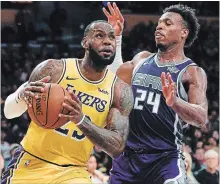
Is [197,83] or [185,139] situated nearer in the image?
[197,83]

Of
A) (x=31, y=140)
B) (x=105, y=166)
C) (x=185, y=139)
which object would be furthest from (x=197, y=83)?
(x=185, y=139)

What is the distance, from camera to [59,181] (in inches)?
141

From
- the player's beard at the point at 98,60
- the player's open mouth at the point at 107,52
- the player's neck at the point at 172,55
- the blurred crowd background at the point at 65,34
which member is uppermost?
the player's open mouth at the point at 107,52

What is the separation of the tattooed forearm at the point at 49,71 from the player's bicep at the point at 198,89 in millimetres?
1041

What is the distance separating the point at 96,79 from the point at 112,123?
1.12 feet

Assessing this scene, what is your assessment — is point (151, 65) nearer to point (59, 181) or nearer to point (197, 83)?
point (197, 83)

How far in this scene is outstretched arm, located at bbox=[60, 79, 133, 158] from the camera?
10.5 ft

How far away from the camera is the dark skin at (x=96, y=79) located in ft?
11.1

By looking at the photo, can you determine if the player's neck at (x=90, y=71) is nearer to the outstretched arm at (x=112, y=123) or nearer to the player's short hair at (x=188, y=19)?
the outstretched arm at (x=112, y=123)

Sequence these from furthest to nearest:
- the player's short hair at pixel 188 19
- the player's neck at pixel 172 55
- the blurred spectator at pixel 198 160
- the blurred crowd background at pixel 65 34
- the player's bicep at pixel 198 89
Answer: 1. the blurred crowd background at pixel 65 34
2. the blurred spectator at pixel 198 160
3. the player's short hair at pixel 188 19
4. the player's neck at pixel 172 55
5. the player's bicep at pixel 198 89

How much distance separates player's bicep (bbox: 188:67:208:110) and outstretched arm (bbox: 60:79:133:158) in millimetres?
562

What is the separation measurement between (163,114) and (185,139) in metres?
5.64

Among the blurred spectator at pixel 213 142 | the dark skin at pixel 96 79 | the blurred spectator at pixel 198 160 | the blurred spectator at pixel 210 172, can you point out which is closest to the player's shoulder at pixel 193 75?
the dark skin at pixel 96 79

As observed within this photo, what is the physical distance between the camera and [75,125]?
3664mm
